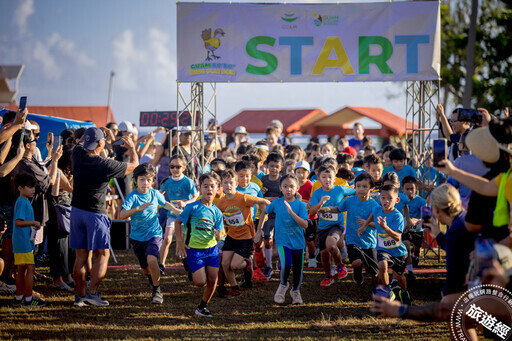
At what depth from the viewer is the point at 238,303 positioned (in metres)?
7.23

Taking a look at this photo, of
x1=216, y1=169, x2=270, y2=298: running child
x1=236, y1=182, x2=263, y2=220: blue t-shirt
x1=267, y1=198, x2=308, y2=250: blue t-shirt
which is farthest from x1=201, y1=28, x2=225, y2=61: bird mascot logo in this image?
x1=267, y1=198, x2=308, y2=250: blue t-shirt

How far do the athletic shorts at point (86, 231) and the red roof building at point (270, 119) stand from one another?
24.1 m

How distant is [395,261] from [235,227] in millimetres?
2253

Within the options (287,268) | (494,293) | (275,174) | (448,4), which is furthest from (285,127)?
(494,293)

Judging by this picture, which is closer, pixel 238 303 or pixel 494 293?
pixel 494 293

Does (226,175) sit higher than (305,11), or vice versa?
(305,11)

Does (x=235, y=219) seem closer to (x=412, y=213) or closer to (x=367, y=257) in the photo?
(x=367, y=257)

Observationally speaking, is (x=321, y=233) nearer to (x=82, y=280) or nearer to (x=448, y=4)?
(x=82, y=280)

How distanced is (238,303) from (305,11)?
250 inches

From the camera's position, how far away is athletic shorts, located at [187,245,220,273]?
653 centimetres

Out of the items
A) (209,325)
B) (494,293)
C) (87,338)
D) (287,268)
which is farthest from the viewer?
(287,268)

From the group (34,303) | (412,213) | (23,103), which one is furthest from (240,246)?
(23,103)

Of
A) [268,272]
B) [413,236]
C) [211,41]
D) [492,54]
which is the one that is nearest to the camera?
[413,236]

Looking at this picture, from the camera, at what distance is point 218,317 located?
21.5 feet
